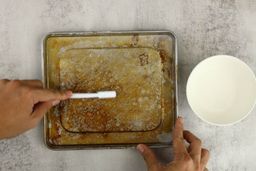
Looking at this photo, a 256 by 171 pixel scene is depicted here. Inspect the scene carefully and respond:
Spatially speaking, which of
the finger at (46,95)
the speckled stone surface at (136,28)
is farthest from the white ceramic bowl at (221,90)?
the finger at (46,95)

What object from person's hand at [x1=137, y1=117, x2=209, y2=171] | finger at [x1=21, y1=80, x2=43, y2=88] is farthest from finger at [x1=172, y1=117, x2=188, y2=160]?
finger at [x1=21, y1=80, x2=43, y2=88]

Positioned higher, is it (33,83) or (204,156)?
(33,83)

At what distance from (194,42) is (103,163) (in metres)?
0.27

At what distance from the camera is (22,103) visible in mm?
613

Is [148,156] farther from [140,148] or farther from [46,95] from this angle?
[46,95]

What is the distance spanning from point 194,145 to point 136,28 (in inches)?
9.0

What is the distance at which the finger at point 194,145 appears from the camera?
65 centimetres

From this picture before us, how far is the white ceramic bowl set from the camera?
67 centimetres

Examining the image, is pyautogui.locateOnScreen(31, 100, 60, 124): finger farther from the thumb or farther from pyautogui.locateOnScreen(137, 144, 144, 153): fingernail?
pyautogui.locateOnScreen(137, 144, 144, 153): fingernail

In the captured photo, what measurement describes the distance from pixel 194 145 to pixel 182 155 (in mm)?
32

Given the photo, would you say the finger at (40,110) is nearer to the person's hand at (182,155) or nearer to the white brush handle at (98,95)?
the white brush handle at (98,95)

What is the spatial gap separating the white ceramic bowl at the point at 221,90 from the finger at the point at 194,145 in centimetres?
4

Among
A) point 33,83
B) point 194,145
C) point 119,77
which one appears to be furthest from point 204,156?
point 33,83

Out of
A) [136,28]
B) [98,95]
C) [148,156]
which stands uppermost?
[136,28]
